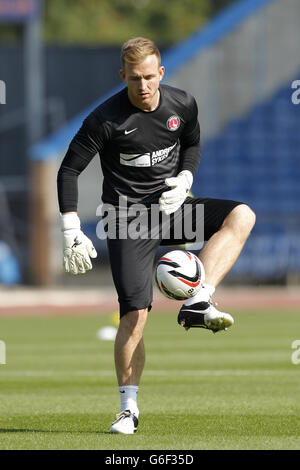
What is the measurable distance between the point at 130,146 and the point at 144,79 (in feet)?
1.69

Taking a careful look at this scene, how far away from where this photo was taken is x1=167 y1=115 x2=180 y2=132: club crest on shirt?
7.73 meters

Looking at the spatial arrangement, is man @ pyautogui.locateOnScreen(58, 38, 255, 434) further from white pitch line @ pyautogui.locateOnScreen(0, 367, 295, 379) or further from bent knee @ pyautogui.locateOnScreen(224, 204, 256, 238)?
white pitch line @ pyautogui.locateOnScreen(0, 367, 295, 379)

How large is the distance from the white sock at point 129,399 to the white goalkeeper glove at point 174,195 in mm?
1260

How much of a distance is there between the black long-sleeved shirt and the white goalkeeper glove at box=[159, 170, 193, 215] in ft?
0.62

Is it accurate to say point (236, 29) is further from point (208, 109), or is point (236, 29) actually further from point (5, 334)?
point (5, 334)

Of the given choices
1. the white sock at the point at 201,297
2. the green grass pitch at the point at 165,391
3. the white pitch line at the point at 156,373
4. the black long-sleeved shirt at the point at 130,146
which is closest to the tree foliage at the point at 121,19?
the green grass pitch at the point at 165,391

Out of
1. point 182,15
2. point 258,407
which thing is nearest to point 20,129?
point 182,15

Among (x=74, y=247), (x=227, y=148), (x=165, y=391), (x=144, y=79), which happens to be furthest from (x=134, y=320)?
(x=227, y=148)

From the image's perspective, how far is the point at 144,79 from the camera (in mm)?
7395

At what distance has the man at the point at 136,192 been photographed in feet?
Answer: 24.5

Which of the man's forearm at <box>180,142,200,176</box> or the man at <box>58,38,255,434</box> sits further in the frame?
the man's forearm at <box>180,142,200,176</box>

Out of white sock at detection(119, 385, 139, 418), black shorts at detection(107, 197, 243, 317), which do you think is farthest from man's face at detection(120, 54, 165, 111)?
white sock at detection(119, 385, 139, 418)

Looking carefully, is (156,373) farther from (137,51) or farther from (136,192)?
(137,51)

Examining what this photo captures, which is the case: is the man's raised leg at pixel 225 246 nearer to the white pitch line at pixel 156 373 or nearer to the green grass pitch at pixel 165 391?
the green grass pitch at pixel 165 391
